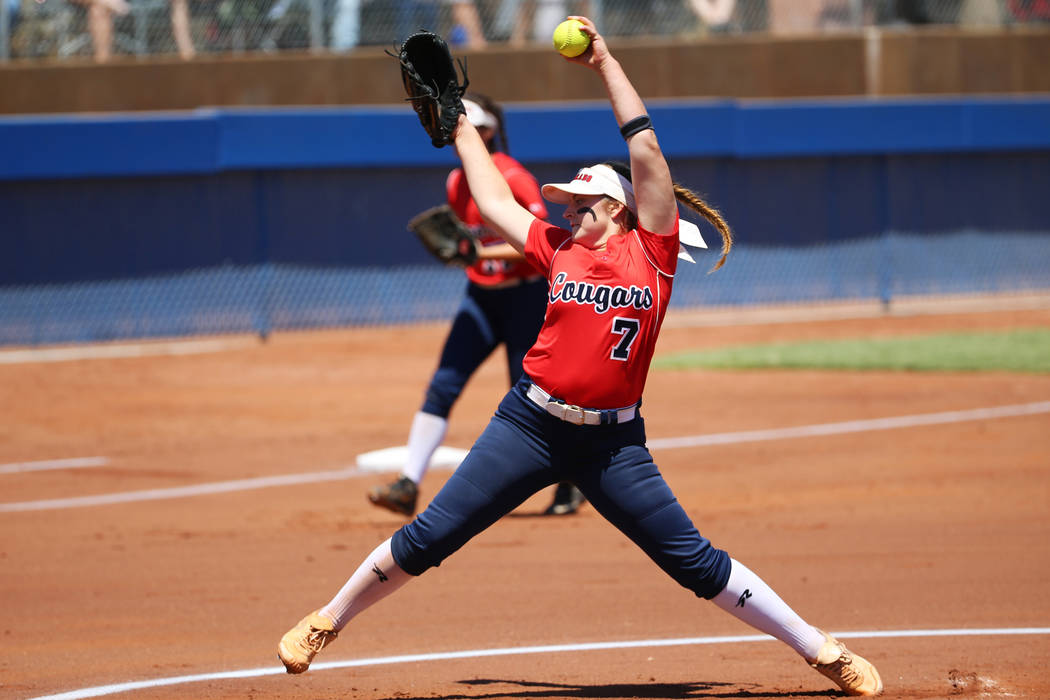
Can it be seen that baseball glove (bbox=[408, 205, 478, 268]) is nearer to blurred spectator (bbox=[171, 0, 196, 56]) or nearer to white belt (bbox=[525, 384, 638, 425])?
white belt (bbox=[525, 384, 638, 425])

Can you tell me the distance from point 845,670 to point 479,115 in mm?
4049

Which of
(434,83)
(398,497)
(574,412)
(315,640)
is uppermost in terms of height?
(434,83)

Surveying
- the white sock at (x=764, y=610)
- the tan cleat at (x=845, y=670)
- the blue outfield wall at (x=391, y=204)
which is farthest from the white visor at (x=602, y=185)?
the blue outfield wall at (x=391, y=204)

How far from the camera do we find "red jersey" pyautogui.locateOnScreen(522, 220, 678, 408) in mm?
4543

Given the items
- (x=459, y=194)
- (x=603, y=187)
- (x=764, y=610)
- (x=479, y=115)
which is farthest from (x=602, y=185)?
(x=459, y=194)

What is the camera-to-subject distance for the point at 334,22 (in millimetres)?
20031

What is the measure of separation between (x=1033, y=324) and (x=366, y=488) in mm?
12159

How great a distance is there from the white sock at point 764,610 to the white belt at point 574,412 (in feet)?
2.26

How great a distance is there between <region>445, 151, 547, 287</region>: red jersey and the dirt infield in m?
1.52

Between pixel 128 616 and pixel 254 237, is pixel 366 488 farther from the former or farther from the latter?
pixel 254 237

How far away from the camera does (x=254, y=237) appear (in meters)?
18.1

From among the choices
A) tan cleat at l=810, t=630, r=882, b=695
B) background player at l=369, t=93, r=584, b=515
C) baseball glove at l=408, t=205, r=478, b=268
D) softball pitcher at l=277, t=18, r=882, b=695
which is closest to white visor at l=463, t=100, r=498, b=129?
background player at l=369, t=93, r=584, b=515

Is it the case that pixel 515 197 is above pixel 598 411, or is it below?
below

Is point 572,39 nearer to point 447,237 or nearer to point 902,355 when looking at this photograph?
point 447,237
